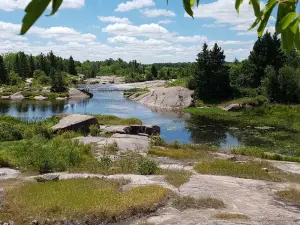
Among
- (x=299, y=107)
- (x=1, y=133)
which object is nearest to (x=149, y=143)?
(x=1, y=133)

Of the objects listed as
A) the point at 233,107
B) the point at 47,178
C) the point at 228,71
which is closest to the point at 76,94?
the point at 228,71

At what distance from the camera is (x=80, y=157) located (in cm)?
2303

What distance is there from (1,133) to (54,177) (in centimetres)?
1574

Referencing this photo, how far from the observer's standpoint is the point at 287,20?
1.77 meters

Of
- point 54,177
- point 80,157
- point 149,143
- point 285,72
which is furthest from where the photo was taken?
point 285,72

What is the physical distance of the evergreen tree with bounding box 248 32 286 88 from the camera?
70188 millimetres

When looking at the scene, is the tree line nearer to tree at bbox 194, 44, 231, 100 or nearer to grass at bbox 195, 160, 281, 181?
tree at bbox 194, 44, 231, 100

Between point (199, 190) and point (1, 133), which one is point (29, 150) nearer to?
point (1, 133)

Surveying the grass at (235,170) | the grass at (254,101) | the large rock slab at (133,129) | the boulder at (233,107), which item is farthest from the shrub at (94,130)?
the grass at (254,101)

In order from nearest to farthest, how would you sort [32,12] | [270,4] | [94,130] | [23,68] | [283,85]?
1. [32,12]
2. [270,4]
3. [94,130]
4. [283,85]
5. [23,68]

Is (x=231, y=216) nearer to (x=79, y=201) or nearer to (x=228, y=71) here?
(x=79, y=201)

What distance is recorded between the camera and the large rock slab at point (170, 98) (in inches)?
2766

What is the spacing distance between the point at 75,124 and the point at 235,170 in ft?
65.7

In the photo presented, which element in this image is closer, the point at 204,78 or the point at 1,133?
the point at 1,133
